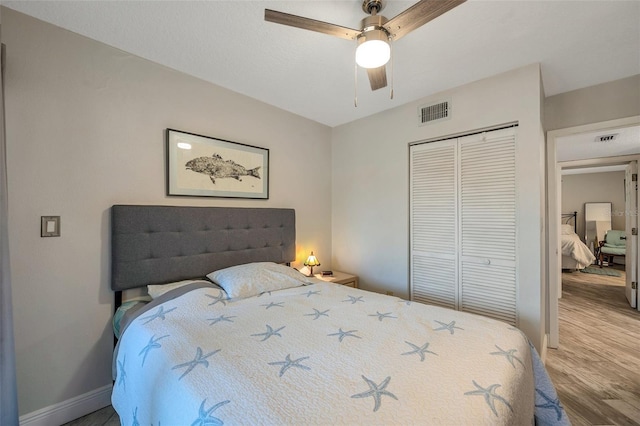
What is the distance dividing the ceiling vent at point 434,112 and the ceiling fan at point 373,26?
1.31m

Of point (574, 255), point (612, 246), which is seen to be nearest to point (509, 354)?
point (574, 255)

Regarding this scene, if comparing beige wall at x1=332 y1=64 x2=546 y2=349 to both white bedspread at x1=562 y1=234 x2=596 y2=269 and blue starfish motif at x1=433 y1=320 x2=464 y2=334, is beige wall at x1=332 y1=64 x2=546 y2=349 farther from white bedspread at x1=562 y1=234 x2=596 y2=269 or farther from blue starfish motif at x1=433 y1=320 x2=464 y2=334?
white bedspread at x1=562 y1=234 x2=596 y2=269

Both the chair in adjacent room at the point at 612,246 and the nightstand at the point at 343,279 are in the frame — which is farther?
the chair in adjacent room at the point at 612,246

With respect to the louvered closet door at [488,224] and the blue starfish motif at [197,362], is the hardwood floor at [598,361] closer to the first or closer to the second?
the louvered closet door at [488,224]

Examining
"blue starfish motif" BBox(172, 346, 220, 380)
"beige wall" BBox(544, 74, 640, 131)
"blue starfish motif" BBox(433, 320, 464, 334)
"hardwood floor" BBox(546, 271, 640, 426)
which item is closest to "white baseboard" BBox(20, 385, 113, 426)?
"blue starfish motif" BBox(172, 346, 220, 380)

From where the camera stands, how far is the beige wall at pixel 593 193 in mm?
6461

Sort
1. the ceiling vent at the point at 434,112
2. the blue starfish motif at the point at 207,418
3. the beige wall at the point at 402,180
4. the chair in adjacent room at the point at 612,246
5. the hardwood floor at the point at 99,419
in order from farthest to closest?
the chair in adjacent room at the point at 612,246
the ceiling vent at the point at 434,112
the beige wall at the point at 402,180
the hardwood floor at the point at 99,419
the blue starfish motif at the point at 207,418

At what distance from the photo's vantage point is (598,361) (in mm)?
2391

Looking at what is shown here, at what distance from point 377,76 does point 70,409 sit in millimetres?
2873

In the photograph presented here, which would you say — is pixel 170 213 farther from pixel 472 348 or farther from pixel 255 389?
pixel 472 348

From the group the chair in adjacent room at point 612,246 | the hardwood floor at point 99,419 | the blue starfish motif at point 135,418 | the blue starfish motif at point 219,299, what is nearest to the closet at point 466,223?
the blue starfish motif at point 219,299

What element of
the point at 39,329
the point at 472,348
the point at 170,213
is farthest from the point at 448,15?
the point at 39,329

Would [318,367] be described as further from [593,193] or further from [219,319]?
[593,193]

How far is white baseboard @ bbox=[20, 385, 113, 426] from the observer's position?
5.33ft
